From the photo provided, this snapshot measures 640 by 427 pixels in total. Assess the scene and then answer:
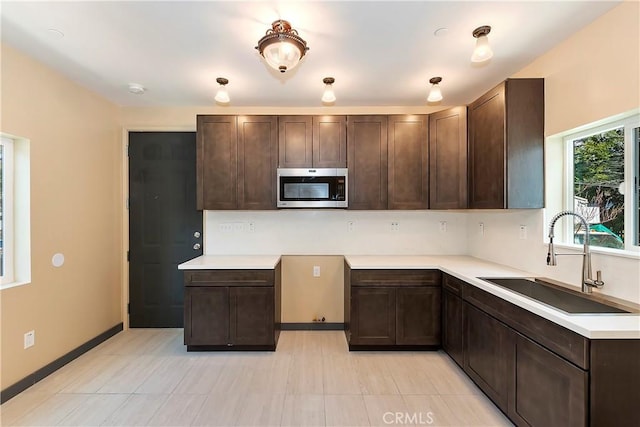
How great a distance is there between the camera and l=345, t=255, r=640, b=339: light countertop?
130cm

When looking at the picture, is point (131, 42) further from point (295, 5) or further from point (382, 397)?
point (382, 397)

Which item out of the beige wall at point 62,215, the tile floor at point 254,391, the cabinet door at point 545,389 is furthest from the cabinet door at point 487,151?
the beige wall at point 62,215

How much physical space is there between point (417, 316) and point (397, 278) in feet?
1.34

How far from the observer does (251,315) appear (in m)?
2.79

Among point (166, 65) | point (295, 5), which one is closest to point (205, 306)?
point (166, 65)

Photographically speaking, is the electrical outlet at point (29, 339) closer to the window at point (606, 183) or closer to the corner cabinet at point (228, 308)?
the corner cabinet at point (228, 308)

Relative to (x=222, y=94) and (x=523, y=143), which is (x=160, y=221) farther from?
(x=523, y=143)

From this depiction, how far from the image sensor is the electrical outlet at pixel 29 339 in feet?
7.37

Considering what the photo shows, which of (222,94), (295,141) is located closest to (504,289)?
(295,141)

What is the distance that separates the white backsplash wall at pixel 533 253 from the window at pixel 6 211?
4138 mm

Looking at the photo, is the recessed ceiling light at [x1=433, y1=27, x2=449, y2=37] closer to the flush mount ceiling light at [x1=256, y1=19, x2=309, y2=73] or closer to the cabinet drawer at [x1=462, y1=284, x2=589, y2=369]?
the flush mount ceiling light at [x1=256, y1=19, x2=309, y2=73]

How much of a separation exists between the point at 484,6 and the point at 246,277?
2708mm

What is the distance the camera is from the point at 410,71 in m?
2.56

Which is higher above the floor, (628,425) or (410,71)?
(410,71)
